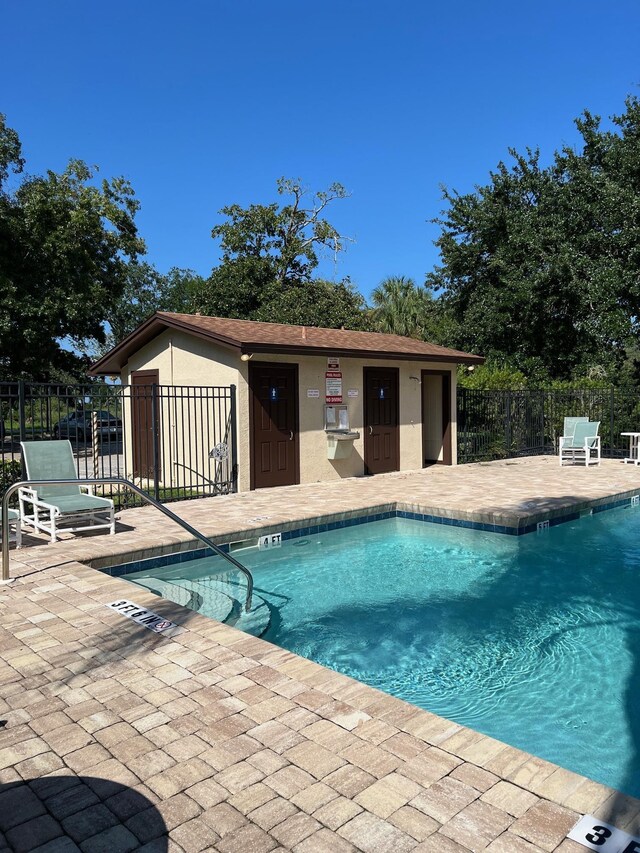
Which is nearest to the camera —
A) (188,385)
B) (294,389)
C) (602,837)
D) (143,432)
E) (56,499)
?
(602,837)

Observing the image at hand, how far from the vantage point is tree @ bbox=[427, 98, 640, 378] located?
2130 centimetres

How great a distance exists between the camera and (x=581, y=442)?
54.3ft

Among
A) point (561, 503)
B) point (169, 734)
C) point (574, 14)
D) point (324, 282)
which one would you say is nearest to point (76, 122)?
point (324, 282)

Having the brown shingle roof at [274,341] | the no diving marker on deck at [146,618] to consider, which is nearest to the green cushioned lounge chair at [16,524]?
the no diving marker on deck at [146,618]

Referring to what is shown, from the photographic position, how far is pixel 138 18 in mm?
13969

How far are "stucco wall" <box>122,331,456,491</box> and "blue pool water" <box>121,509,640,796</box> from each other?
361 centimetres

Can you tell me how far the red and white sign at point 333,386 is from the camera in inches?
517

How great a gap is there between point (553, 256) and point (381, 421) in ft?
42.9

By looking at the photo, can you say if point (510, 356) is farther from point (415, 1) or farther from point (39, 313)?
point (39, 313)

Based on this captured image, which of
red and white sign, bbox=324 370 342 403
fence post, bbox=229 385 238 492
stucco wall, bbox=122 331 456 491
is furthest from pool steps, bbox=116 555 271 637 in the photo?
red and white sign, bbox=324 370 342 403

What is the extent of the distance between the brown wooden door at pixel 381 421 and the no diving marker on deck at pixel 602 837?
1166cm

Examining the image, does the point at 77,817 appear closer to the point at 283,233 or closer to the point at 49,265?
the point at 49,265

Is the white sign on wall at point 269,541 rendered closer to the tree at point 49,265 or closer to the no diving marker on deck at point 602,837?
the no diving marker on deck at point 602,837

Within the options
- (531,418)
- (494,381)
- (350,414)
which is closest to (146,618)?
(350,414)
